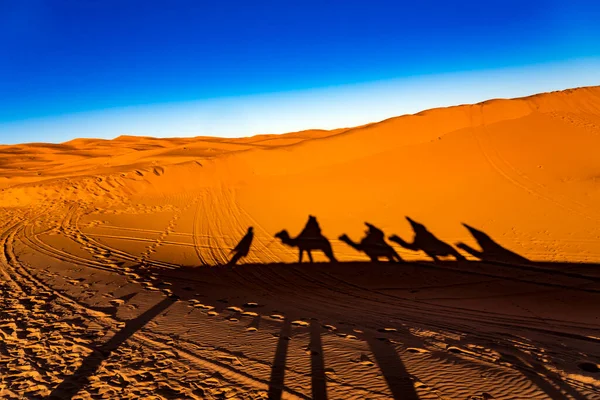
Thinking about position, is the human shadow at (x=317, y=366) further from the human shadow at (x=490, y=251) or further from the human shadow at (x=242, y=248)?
the human shadow at (x=490, y=251)

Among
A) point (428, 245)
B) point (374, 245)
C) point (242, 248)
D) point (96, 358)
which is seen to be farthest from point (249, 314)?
point (428, 245)

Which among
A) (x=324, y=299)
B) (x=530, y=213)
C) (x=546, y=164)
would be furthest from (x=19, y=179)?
(x=546, y=164)

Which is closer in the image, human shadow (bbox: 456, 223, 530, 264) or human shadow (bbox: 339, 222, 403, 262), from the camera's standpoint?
human shadow (bbox: 456, 223, 530, 264)

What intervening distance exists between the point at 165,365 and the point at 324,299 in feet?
11.4

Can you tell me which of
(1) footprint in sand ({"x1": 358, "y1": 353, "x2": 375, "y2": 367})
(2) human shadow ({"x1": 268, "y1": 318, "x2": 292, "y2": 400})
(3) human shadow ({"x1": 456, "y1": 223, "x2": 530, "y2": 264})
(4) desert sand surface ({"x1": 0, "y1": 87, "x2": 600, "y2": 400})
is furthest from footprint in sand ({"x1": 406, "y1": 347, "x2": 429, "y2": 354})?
(3) human shadow ({"x1": 456, "y1": 223, "x2": 530, "y2": 264})

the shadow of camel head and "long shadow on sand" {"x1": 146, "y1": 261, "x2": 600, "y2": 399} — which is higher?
the shadow of camel head

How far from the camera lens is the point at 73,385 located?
11.9ft

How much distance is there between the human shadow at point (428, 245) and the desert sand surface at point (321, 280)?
0.20ft

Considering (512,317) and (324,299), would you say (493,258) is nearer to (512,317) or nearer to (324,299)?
(512,317)

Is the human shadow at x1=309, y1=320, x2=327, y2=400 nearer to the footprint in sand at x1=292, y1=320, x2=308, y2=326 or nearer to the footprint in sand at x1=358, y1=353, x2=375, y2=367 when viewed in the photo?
the footprint in sand at x1=292, y1=320, x2=308, y2=326

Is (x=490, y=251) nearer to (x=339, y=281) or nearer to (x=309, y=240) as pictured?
(x=339, y=281)

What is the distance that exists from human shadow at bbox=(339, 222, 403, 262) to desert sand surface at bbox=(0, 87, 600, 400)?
100 millimetres

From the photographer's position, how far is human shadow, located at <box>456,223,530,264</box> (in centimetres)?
904

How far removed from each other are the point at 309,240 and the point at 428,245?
Result: 11.8ft
